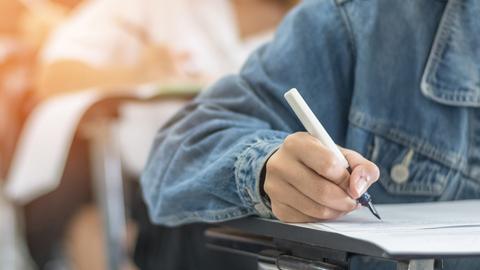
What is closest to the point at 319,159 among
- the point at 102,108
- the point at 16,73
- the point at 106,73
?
the point at 102,108

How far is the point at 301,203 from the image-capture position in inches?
25.9

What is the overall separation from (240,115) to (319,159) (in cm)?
24

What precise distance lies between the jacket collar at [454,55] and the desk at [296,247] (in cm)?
24

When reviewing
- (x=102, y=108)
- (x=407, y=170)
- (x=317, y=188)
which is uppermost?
(x=317, y=188)

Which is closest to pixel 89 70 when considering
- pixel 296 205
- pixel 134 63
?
pixel 134 63

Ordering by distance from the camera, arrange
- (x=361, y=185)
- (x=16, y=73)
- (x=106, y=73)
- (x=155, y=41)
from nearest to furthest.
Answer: (x=361, y=185)
(x=106, y=73)
(x=155, y=41)
(x=16, y=73)

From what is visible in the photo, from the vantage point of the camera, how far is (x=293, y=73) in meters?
0.88

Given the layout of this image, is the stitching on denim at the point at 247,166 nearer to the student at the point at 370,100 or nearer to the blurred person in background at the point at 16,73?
the student at the point at 370,100

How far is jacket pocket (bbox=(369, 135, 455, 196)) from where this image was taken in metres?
0.86

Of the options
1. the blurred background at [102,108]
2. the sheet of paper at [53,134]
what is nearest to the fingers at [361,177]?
the sheet of paper at [53,134]

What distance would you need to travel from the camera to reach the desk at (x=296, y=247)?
0.54 meters

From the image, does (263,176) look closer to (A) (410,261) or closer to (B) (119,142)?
(A) (410,261)

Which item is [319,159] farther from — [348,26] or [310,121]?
[348,26]

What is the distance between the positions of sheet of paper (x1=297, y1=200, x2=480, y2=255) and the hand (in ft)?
0.05
